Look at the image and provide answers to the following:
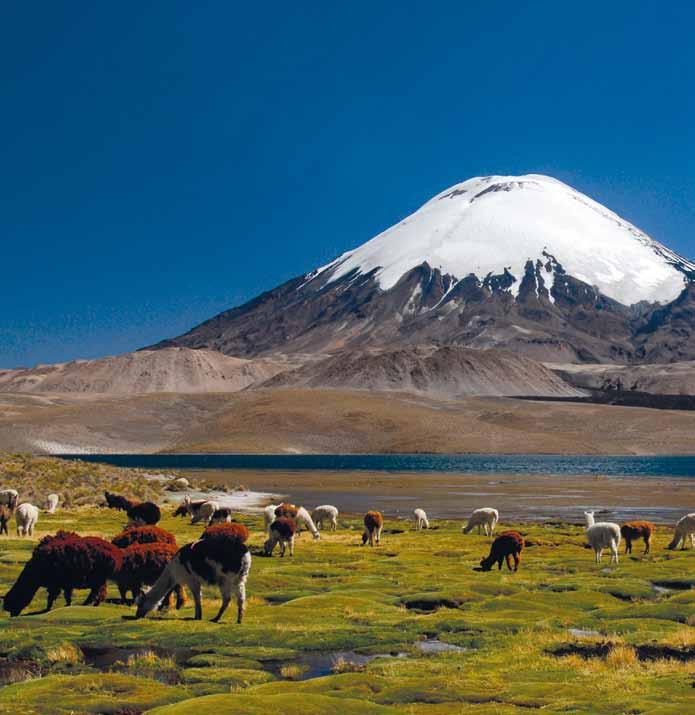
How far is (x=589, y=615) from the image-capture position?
65.6 ft

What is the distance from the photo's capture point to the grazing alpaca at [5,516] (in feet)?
117

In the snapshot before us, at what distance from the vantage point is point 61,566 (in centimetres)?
1900

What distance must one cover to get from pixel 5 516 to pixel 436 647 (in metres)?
24.6

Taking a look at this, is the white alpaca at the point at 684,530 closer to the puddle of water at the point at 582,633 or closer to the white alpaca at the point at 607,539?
the white alpaca at the point at 607,539

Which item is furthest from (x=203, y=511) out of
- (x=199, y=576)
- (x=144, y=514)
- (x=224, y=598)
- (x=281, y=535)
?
(x=199, y=576)

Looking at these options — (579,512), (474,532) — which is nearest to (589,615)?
(474,532)

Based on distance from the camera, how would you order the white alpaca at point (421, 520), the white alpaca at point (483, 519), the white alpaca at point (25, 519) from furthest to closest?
1. the white alpaca at point (421, 520)
2. the white alpaca at point (483, 519)
3. the white alpaca at point (25, 519)

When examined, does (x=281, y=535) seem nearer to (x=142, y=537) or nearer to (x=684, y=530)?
(x=142, y=537)

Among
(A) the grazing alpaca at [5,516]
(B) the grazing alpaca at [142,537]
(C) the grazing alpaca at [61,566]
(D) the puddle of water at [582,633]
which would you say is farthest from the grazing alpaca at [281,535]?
(D) the puddle of water at [582,633]

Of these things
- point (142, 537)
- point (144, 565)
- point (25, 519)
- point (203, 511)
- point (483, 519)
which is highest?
point (142, 537)

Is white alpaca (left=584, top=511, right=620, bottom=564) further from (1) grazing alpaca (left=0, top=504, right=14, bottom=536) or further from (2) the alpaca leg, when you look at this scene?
(1) grazing alpaca (left=0, top=504, right=14, bottom=536)

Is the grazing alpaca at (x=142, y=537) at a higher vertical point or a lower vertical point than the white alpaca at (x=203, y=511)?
higher

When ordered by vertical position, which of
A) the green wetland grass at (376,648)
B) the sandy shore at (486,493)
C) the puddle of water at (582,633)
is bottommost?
the sandy shore at (486,493)

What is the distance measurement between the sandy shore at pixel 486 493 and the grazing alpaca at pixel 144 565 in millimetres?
35256
